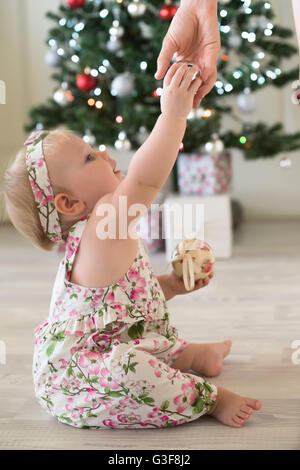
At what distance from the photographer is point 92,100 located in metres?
2.36

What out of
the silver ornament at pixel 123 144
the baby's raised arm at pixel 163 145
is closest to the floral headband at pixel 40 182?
the baby's raised arm at pixel 163 145

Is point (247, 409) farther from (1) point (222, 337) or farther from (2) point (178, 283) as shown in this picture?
(1) point (222, 337)

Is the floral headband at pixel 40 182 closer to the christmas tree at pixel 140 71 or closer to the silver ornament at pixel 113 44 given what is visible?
the christmas tree at pixel 140 71

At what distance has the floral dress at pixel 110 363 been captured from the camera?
1.12 metres

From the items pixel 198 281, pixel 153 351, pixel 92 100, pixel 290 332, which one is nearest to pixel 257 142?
pixel 92 100

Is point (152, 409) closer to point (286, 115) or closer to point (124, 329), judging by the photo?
point (124, 329)

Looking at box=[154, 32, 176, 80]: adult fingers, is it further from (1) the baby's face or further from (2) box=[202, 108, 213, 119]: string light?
(2) box=[202, 108, 213, 119]: string light

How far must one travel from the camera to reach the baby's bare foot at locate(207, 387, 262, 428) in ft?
3.75

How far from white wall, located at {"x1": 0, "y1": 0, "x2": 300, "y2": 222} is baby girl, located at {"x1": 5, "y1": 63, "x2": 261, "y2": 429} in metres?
2.08

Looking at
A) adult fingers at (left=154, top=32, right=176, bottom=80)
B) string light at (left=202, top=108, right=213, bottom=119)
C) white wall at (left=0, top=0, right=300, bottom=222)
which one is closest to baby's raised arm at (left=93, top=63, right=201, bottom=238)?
adult fingers at (left=154, top=32, right=176, bottom=80)

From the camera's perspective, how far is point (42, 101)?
3.36 m

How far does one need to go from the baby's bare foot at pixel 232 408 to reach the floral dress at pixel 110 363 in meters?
0.02

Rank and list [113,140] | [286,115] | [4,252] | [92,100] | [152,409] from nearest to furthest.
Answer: [152,409] < [92,100] < [113,140] < [4,252] < [286,115]

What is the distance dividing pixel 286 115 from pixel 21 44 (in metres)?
1.39
